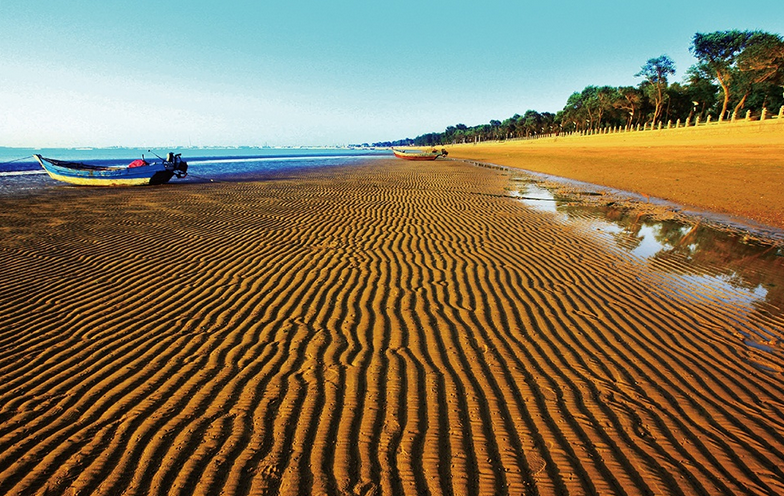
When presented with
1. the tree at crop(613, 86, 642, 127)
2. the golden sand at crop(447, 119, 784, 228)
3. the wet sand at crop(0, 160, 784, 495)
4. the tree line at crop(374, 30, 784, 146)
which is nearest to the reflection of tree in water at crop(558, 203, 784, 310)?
the wet sand at crop(0, 160, 784, 495)

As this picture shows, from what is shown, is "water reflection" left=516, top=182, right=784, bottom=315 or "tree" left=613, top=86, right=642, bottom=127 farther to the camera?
"tree" left=613, top=86, right=642, bottom=127

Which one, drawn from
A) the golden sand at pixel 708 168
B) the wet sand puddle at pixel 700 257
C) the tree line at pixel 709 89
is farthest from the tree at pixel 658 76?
the wet sand puddle at pixel 700 257

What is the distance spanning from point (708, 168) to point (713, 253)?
16508 millimetres

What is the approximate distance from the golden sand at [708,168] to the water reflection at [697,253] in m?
3.13

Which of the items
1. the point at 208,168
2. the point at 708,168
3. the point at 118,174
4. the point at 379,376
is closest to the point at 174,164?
the point at 118,174

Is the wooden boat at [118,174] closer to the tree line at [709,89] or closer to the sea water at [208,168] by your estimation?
the sea water at [208,168]

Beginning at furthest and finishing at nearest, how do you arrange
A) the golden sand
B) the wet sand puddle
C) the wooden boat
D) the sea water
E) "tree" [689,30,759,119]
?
1. "tree" [689,30,759,119]
2. the sea water
3. the wooden boat
4. the golden sand
5. the wet sand puddle

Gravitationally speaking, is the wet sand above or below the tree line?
below

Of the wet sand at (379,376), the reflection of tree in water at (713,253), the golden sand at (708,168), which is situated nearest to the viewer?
the wet sand at (379,376)

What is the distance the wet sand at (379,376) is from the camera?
269cm

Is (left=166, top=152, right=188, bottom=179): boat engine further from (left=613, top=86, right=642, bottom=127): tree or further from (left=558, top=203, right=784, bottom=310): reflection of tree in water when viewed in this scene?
(left=613, top=86, right=642, bottom=127): tree

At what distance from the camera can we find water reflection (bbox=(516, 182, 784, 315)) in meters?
6.23

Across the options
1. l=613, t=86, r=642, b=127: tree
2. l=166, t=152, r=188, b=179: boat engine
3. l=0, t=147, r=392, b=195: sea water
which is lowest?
l=0, t=147, r=392, b=195: sea water

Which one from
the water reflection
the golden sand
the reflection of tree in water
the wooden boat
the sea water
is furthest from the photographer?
the sea water
